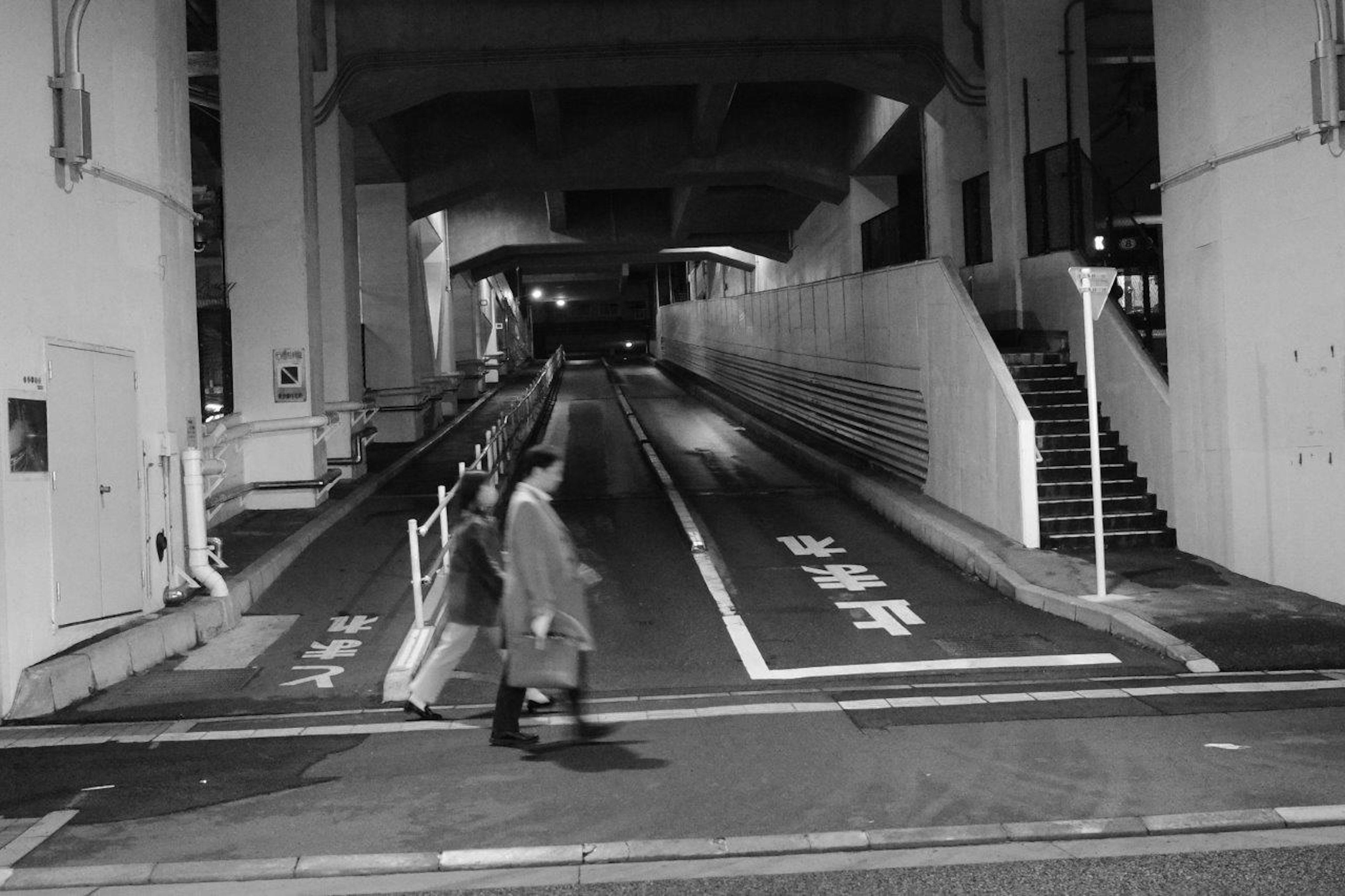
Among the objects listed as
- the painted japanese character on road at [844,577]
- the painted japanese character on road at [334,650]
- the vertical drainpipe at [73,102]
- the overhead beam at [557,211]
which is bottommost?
the painted japanese character on road at [334,650]

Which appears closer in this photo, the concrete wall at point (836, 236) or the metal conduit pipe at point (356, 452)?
the metal conduit pipe at point (356, 452)

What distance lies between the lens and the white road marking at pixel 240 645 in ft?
33.6

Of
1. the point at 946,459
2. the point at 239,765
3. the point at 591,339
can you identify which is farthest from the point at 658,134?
the point at 591,339

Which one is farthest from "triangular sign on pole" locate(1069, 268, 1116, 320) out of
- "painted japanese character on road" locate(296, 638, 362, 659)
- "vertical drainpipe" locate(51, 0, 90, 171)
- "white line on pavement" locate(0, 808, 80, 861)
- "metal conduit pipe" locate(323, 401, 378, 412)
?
"metal conduit pipe" locate(323, 401, 378, 412)

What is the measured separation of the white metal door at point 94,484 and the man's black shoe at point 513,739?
4145 millimetres

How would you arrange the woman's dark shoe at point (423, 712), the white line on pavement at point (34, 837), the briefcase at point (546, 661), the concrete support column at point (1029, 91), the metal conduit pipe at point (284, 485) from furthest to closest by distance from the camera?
1. the concrete support column at point (1029, 91)
2. the metal conduit pipe at point (284, 485)
3. the woman's dark shoe at point (423, 712)
4. the briefcase at point (546, 661)
5. the white line on pavement at point (34, 837)

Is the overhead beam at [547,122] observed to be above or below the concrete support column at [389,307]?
above

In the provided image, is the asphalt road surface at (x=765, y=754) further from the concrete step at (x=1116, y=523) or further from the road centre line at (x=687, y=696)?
the concrete step at (x=1116, y=523)

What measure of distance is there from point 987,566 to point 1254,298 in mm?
3590

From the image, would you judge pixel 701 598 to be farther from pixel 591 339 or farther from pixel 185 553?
pixel 591 339

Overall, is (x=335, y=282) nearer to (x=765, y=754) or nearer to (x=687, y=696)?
(x=687, y=696)

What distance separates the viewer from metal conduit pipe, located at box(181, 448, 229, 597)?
38.1ft

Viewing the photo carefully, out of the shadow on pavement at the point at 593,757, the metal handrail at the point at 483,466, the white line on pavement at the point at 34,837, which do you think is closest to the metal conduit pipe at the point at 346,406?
the metal handrail at the point at 483,466

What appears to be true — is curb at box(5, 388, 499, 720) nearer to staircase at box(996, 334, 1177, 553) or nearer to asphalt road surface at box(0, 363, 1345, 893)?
asphalt road surface at box(0, 363, 1345, 893)
